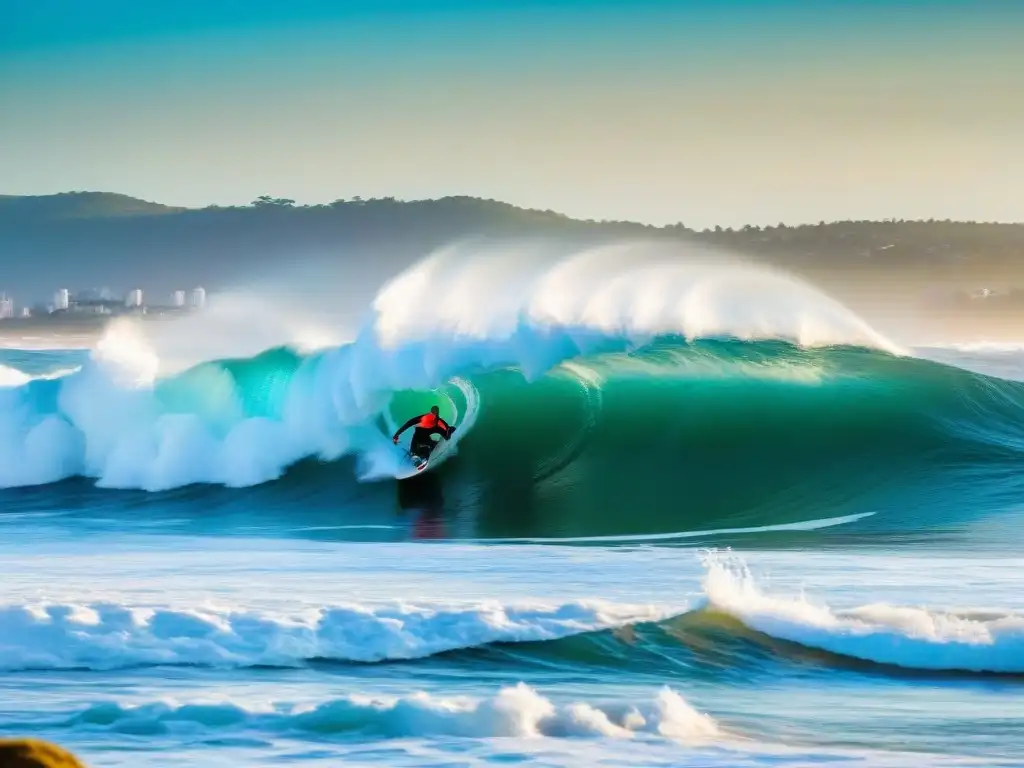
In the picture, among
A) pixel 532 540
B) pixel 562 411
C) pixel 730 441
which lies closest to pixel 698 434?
pixel 730 441

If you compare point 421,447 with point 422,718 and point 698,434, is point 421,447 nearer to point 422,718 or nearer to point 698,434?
point 698,434

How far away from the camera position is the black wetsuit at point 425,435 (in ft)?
44.8

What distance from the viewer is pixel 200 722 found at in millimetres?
6617

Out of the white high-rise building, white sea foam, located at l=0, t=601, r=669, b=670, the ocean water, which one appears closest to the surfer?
the ocean water

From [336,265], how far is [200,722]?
7167cm

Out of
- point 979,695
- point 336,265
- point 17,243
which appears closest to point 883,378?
point 979,695

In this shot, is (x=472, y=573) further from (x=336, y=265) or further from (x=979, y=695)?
(x=336, y=265)

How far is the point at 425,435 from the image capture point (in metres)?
14.0

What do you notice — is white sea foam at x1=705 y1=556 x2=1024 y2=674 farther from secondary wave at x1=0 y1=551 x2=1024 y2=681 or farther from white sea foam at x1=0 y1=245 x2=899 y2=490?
white sea foam at x1=0 y1=245 x2=899 y2=490

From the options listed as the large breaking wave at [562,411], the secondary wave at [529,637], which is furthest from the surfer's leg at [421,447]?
the secondary wave at [529,637]

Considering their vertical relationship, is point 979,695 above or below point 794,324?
below

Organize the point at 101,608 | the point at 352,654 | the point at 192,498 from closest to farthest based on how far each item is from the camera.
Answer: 1. the point at 352,654
2. the point at 101,608
3. the point at 192,498

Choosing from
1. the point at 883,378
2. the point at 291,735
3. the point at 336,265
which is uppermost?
the point at 336,265

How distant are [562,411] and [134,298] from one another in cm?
6810
